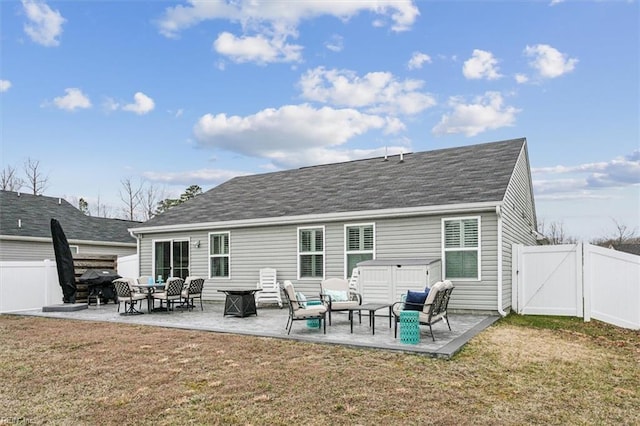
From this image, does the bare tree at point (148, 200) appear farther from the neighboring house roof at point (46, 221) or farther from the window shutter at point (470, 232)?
the window shutter at point (470, 232)

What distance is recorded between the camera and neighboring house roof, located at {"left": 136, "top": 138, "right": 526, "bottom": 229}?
10523 mm

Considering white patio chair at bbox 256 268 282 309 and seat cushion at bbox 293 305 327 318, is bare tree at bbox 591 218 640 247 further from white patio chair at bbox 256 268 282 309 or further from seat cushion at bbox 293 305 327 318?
seat cushion at bbox 293 305 327 318

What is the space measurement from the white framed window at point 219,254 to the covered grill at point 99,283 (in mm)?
2906

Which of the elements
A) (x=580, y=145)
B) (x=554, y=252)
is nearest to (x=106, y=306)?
(x=554, y=252)

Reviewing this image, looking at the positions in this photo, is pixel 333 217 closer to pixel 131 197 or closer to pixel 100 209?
pixel 131 197

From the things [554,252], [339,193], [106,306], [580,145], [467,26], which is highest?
[467,26]

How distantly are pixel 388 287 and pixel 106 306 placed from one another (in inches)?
335

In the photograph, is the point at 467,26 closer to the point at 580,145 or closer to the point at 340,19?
the point at 340,19

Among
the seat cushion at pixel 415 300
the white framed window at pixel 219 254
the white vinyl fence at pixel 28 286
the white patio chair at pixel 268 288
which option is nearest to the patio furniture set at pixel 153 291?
the white patio chair at pixel 268 288

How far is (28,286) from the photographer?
41.2ft

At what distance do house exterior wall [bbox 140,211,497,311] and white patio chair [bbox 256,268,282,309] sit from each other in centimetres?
22

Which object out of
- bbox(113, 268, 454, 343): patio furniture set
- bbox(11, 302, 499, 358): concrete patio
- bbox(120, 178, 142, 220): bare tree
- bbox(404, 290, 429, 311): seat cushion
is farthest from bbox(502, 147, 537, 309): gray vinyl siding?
bbox(120, 178, 142, 220): bare tree

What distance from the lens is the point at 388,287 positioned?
932 cm

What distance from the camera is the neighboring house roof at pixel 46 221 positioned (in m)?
16.8
